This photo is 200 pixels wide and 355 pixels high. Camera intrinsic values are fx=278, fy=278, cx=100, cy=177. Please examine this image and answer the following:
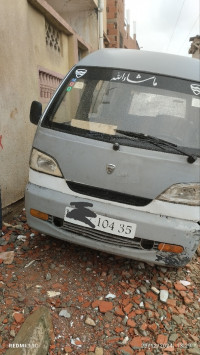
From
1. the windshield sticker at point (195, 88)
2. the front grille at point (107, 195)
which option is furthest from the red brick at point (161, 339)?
the windshield sticker at point (195, 88)

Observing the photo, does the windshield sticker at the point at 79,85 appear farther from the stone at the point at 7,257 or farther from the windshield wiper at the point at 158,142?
the stone at the point at 7,257

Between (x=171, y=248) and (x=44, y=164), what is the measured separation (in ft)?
4.24

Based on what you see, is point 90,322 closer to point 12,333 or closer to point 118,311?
point 118,311

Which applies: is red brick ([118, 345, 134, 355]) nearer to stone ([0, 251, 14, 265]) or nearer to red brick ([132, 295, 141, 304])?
red brick ([132, 295, 141, 304])

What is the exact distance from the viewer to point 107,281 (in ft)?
8.36

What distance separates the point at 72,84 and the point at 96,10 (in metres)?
7.64

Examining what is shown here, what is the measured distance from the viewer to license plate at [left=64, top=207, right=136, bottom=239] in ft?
7.36

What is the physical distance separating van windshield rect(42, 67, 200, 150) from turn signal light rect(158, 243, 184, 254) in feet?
2.71

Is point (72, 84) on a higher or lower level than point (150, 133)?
higher

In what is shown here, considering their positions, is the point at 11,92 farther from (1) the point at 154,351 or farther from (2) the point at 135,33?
(2) the point at 135,33

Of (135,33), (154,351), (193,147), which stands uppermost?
(135,33)

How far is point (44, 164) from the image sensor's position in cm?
246

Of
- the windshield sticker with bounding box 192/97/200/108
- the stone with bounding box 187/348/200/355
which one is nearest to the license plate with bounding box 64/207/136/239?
the stone with bounding box 187/348/200/355

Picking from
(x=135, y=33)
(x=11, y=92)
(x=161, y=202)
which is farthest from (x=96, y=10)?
(x=135, y=33)
